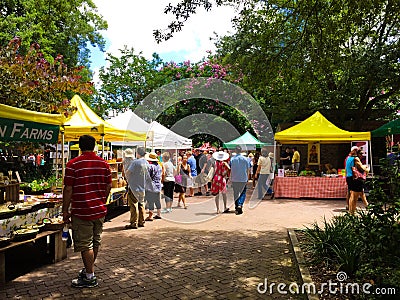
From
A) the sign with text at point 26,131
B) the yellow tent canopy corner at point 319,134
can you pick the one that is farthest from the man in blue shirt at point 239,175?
the sign with text at point 26,131

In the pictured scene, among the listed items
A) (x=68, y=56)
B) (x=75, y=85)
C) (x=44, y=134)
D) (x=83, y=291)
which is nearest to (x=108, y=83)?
(x=68, y=56)

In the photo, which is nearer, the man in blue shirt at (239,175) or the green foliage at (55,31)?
the man in blue shirt at (239,175)

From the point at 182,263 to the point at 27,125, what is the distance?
3.02m

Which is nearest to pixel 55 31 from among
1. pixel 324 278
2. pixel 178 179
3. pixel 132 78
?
pixel 132 78

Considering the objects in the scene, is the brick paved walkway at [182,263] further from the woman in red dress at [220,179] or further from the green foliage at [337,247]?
the woman in red dress at [220,179]

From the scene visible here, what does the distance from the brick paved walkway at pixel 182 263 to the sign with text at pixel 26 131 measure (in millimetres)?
1885

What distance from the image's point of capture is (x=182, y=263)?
210 inches

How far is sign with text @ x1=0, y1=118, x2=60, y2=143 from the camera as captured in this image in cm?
453

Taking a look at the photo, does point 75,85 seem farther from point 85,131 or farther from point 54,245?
point 54,245

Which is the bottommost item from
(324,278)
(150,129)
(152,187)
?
(324,278)

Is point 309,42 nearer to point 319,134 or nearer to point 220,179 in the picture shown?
point 220,179

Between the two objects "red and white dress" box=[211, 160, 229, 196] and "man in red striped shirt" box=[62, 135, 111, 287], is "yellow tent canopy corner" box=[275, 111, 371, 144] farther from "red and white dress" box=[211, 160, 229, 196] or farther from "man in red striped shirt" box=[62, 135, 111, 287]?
"man in red striped shirt" box=[62, 135, 111, 287]

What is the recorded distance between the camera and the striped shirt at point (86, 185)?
14.4ft

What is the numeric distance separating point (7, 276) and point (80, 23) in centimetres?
2036
